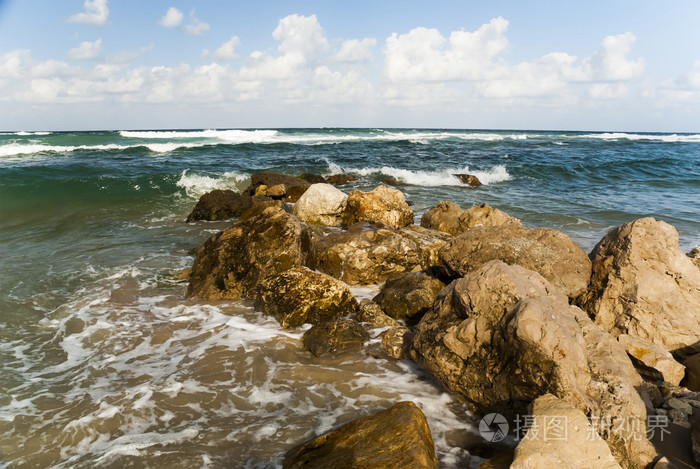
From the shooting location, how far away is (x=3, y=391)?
13.5 ft

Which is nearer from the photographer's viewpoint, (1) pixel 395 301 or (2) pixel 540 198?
(1) pixel 395 301

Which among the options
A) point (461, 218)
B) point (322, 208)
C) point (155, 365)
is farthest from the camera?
point (322, 208)

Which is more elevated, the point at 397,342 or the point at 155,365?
the point at 397,342

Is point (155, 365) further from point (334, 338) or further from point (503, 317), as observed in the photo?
point (503, 317)

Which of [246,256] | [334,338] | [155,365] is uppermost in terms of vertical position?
[246,256]

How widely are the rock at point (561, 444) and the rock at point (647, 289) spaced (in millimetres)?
2195

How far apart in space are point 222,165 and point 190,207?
878 centimetres

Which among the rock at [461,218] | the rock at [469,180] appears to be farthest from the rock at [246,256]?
the rock at [469,180]

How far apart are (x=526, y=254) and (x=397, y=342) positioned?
6.24 feet

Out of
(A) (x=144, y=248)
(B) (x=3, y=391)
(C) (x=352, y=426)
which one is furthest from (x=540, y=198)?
(B) (x=3, y=391)

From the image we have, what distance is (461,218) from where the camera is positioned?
866 cm

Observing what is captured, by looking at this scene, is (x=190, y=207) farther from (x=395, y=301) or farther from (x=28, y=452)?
(x=28, y=452)

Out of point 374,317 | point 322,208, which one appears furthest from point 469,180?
point 374,317

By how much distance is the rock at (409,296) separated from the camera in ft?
17.4
